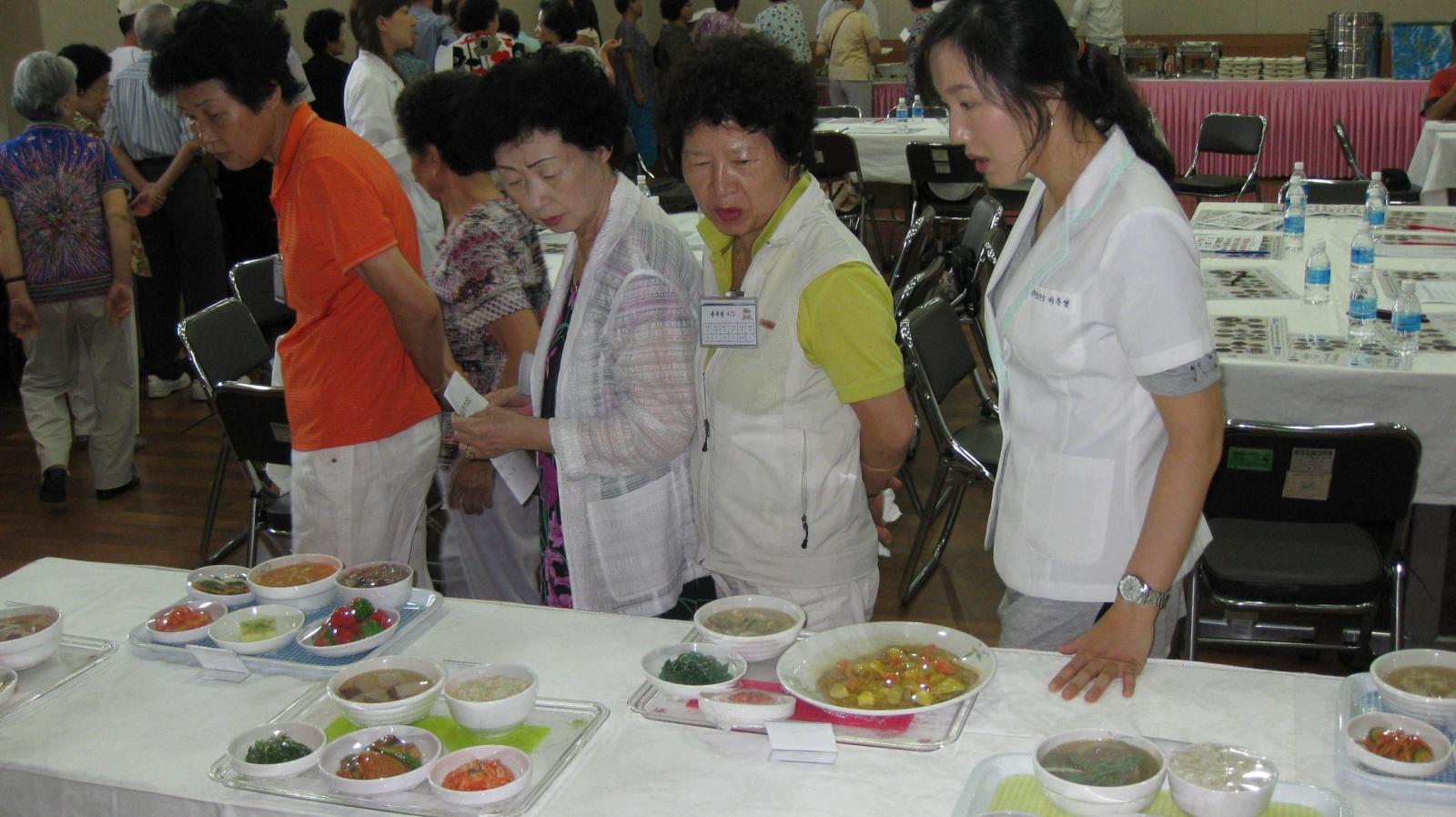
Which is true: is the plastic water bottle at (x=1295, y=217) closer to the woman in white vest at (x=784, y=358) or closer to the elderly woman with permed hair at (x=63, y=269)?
the woman in white vest at (x=784, y=358)

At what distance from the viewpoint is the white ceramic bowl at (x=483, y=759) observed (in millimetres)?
1354

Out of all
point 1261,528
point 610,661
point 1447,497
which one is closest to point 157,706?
point 610,661

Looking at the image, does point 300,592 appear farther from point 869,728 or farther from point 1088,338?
point 1088,338

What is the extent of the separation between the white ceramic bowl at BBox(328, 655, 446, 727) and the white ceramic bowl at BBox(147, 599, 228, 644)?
0.91 feet

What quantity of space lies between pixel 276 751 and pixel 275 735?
0.04 meters

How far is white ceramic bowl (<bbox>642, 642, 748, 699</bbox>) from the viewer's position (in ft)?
5.04

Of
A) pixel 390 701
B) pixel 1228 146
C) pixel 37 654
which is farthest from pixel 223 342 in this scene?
pixel 1228 146

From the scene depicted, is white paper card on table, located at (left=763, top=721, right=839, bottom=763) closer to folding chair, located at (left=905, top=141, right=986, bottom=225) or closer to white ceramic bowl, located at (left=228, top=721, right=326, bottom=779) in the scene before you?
white ceramic bowl, located at (left=228, top=721, right=326, bottom=779)

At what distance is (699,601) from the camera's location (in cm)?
213

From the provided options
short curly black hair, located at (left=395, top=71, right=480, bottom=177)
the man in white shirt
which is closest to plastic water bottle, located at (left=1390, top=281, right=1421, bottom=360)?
short curly black hair, located at (left=395, top=71, right=480, bottom=177)

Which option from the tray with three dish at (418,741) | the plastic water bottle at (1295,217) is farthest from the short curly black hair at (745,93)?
the plastic water bottle at (1295,217)

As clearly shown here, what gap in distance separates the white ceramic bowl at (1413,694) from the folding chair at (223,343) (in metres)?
2.70

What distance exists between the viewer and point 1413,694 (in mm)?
1443

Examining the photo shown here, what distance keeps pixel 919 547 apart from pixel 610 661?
192cm
